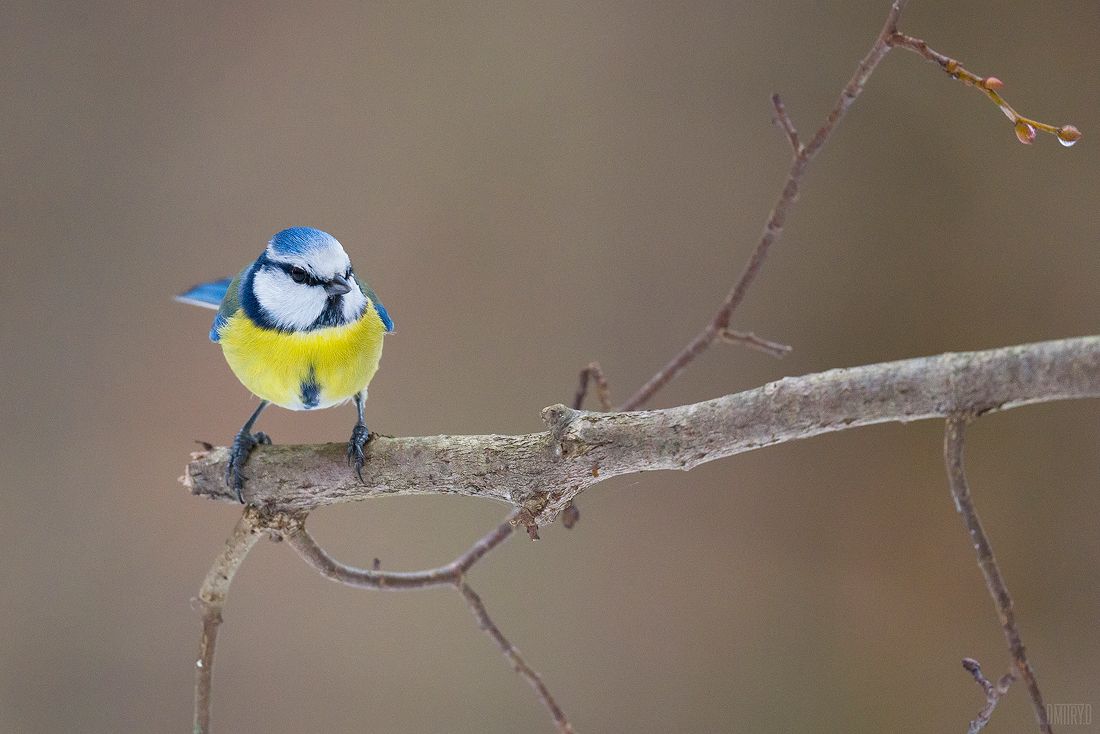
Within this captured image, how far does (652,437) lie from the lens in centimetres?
85

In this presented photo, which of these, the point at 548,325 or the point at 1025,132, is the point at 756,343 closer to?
the point at 1025,132

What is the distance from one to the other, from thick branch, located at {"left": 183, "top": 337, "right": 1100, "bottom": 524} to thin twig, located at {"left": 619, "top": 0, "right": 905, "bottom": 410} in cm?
30

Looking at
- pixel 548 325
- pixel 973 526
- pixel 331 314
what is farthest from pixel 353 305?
pixel 548 325

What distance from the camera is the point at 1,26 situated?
2.04 metres

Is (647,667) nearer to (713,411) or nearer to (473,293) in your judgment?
(473,293)

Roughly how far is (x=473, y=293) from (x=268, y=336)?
1.06 m

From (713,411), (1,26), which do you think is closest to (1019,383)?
(713,411)

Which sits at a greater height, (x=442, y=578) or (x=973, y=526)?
(x=442, y=578)

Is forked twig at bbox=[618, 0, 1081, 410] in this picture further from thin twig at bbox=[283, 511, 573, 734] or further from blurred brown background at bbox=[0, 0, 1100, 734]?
blurred brown background at bbox=[0, 0, 1100, 734]

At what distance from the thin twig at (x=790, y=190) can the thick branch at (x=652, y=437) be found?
0.99 ft

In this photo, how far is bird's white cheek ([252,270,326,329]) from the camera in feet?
3.47

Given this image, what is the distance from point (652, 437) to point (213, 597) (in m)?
0.62

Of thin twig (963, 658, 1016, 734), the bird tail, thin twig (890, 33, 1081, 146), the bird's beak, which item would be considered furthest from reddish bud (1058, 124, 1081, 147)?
the bird tail

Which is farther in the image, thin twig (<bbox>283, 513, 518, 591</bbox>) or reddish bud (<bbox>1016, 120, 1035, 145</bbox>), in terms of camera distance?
thin twig (<bbox>283, 513, 518, 591</bbox>)
